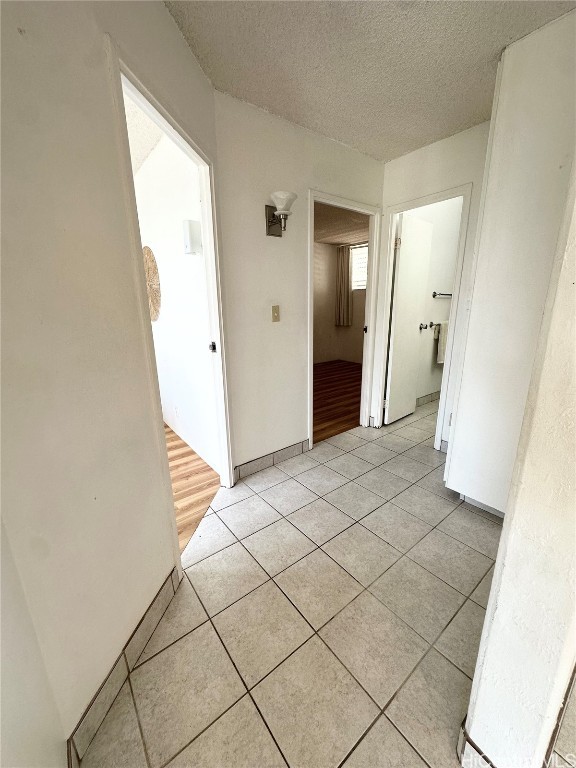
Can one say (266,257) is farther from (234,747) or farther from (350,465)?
(234,747)

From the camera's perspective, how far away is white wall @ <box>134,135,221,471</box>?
6.54 ft

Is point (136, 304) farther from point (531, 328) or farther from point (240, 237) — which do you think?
point (531, 328)

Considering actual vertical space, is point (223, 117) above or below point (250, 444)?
above

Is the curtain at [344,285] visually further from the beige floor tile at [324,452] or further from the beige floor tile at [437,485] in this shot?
the beige floor tile at [437,485]

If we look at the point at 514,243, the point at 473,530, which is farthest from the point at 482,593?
the point at 514,243

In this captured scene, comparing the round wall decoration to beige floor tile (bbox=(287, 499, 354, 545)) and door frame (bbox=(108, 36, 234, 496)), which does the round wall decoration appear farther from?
beige floor tile (bbox=(287, 499, 354, 545))

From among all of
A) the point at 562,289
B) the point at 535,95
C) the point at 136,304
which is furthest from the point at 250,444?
the point at 535,95

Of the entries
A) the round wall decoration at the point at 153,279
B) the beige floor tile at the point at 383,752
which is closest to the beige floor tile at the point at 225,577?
the beige floor tile at the point at 383,752

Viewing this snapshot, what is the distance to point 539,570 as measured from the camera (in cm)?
64

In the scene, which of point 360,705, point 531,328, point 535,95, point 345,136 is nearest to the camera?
point 360,705

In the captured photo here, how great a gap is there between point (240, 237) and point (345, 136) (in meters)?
1.15

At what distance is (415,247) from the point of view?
2826mm

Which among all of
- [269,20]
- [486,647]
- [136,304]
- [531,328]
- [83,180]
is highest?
[269,20]

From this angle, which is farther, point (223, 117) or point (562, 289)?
point (223, 117)
